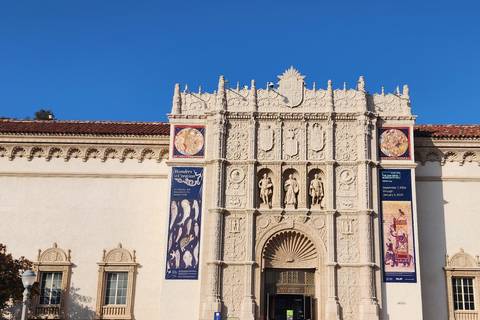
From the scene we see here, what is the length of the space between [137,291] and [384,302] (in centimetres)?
1104

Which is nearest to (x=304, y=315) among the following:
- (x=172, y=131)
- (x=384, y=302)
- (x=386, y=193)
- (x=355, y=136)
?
(x=384, y=302)

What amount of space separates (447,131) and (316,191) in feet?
26.1

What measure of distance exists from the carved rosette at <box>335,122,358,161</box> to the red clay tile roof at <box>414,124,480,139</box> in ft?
12.2

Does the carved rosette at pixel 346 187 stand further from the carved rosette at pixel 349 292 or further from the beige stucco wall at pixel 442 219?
the beige stucco wall at pixel 442 219

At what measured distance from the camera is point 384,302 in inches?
959

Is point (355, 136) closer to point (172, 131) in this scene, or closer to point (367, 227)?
point (367, 227)

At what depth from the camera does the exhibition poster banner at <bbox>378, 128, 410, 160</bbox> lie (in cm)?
2600

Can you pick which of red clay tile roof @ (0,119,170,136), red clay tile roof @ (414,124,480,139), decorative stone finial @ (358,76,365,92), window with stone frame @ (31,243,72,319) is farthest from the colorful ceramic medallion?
window with stone frame @ (31,243,72,319)

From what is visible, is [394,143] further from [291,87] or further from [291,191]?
[291,87]

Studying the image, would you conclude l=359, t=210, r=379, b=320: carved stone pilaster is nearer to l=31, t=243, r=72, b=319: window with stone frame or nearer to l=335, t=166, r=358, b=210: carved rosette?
l=335, t=166, r=358, b=210: carved rosette

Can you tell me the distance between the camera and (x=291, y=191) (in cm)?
2570

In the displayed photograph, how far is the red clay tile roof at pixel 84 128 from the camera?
27.8m

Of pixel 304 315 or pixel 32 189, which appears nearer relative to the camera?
pixel 304 315

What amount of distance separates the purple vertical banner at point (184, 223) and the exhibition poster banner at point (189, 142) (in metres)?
0.71
